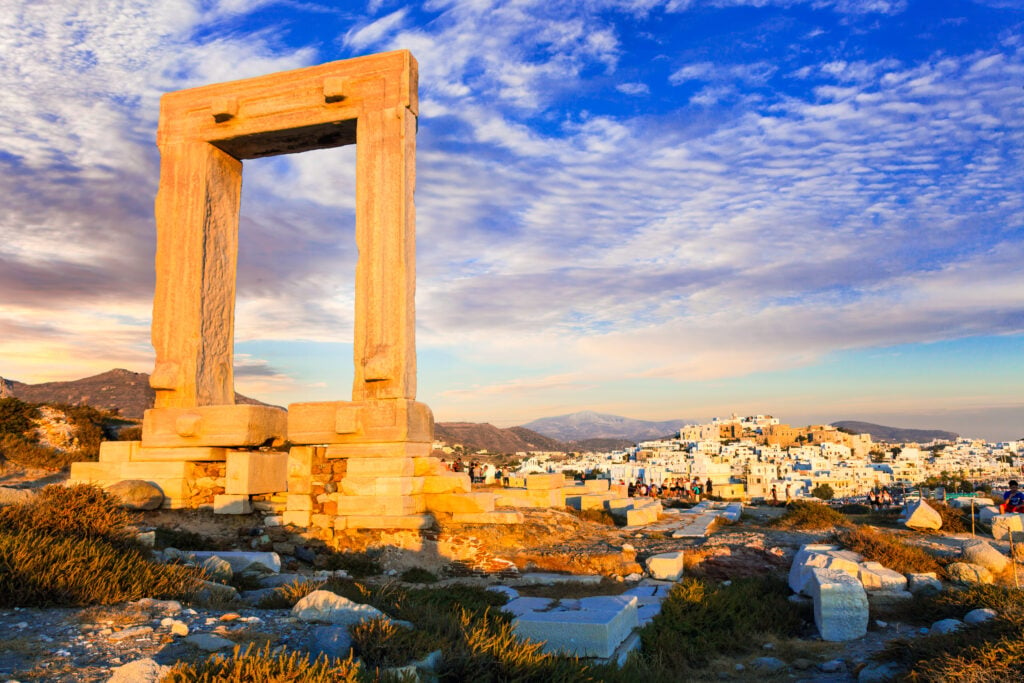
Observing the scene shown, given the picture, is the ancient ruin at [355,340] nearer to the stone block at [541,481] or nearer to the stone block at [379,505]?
the stone block at [379,505]

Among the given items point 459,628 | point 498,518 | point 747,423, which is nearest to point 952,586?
point 498,518

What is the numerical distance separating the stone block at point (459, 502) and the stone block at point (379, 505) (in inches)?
9.1

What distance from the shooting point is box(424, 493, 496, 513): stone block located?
33.6 ft

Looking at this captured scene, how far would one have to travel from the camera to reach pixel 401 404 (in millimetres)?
10109

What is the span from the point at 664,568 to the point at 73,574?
6348 millimetres

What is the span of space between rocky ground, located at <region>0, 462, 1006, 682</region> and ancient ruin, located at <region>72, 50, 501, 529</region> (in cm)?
87

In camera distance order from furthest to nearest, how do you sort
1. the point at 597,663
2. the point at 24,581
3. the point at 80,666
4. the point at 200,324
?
the point at 200,324
the point at 597,663
the point at 24,581
the point at 80,666

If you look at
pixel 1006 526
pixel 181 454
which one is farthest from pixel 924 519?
pixel 181 454

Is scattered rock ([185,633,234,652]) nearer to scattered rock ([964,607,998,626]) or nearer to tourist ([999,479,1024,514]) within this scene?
scattered rock ([964,607,998,626])

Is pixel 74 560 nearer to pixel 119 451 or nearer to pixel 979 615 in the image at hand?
pixel 119 451

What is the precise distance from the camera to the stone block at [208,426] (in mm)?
10781

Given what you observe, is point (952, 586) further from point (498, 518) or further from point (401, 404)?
point (401, 404)

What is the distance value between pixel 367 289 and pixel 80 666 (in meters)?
7.45

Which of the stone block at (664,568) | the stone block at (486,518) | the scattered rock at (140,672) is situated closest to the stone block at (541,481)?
the stone block at (486,518)
